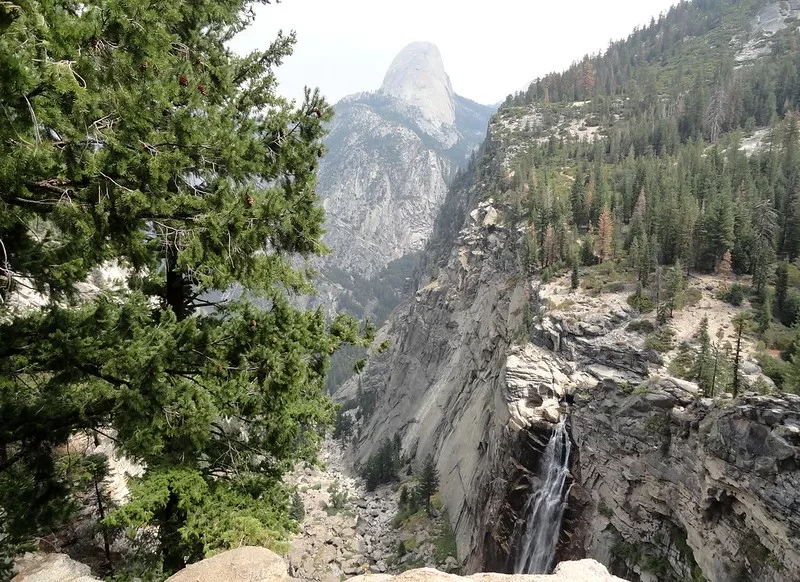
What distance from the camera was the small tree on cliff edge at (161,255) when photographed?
4675mm

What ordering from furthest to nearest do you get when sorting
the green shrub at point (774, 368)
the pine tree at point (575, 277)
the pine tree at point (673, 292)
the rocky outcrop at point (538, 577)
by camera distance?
1. the pine tree at point (575, 277)
2. the pine tree at point (673, 292)
3. the green shrub at point (774, 368)
4. the rocky outcrop at point (538, 577)

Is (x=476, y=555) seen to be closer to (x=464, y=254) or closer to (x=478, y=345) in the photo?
(x=478, y=345)

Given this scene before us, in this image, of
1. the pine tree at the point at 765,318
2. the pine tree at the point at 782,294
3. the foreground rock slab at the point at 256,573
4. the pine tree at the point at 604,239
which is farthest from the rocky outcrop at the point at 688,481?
the pine tree at the point at 604,239

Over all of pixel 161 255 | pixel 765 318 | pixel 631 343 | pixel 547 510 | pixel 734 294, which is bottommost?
pixel 547 510

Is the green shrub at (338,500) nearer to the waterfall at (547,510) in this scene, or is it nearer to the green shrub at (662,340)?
the waterfall at (547,510)

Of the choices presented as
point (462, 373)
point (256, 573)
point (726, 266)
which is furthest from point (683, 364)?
point (256, 573)

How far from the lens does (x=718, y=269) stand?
50.7 meters

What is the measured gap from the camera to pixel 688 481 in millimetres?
25359

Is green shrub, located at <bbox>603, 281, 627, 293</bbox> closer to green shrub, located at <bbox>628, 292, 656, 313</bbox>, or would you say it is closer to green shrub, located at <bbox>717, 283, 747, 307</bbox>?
green shrub, located at <bbox>628, 292, 656, 313</bbox>

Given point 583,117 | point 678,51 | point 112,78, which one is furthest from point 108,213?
point 678,51

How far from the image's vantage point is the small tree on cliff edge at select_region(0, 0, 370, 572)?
15.3ft

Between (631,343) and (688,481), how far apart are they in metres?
18.0

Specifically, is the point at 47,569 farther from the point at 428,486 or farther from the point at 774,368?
the point at 428,486

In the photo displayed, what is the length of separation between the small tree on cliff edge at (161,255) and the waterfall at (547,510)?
3119 cm
